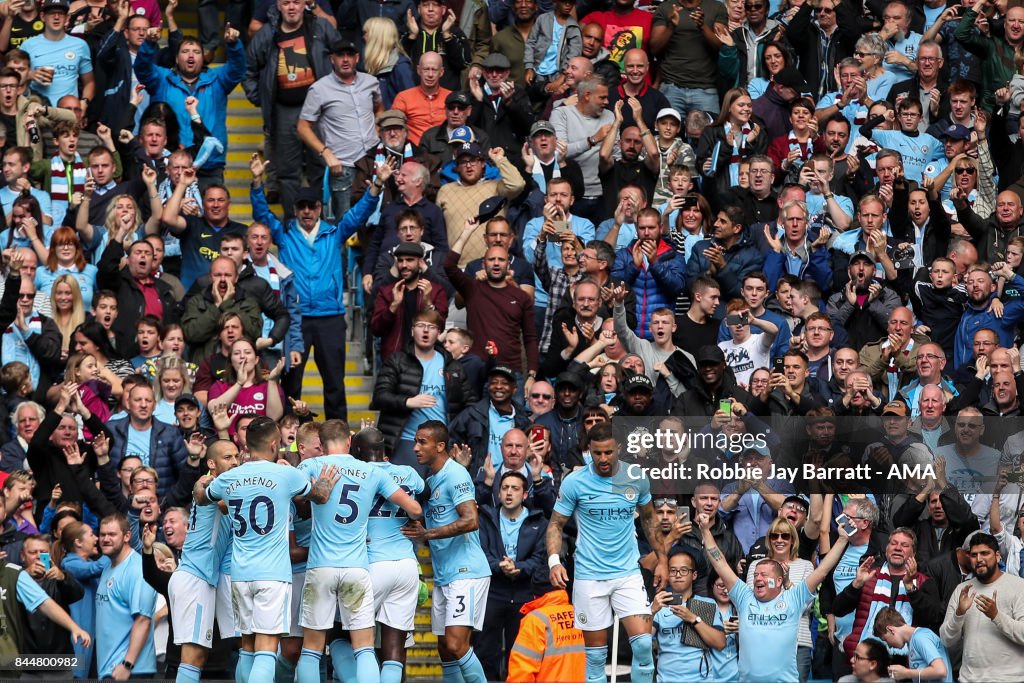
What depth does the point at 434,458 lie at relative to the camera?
1517 centimetres

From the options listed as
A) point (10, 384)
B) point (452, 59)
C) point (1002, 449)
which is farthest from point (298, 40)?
point (1002, 449)

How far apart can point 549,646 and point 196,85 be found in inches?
327

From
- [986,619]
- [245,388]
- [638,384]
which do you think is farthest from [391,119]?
[986,619]

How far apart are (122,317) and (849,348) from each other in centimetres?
679

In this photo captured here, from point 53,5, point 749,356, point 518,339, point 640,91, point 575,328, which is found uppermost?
point 53,5

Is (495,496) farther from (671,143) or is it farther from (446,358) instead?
(671,143)

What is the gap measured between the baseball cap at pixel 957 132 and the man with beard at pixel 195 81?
750cm

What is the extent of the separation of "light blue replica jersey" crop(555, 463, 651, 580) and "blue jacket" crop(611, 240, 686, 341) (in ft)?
11.5

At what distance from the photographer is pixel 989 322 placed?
61.4ft

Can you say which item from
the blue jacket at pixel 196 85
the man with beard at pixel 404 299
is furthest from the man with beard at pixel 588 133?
the blue jacket at pixel 196 85

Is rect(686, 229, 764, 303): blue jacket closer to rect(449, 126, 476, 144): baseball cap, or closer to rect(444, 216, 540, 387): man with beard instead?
rect(444, 216, 540, 387): man with beard

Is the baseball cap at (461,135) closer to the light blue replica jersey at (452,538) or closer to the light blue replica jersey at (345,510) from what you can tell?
the light blue replica jersey at (452,538)

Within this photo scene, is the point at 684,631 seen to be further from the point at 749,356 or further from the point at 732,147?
the point at 732,147

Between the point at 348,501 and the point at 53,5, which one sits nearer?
the point at 348,501
